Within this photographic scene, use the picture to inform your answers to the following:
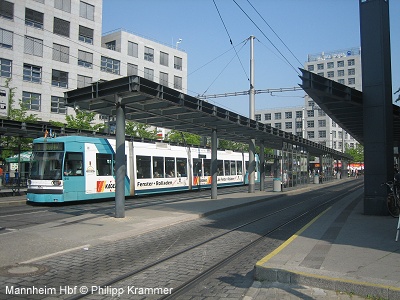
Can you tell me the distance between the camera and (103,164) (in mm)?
19078

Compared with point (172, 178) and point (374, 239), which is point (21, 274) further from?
point (172, 178)

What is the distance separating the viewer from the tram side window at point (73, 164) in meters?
17.4

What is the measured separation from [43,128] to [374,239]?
17.4m

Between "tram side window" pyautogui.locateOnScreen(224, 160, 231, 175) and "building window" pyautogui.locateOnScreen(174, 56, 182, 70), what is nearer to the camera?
"tram side window" pyautogui.locateOnScreen(224, 160, 231, 175)

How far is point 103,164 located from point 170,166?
5879 millimetres

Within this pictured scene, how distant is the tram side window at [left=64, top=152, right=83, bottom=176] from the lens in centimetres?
1738

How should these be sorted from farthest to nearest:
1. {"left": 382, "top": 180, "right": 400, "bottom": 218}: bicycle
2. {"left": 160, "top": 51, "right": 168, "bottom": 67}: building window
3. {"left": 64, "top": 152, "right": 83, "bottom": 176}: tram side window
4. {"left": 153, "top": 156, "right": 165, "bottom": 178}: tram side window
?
1. {"left": 160, "top": 51, "right": 168, "bottom": 67}: building window
2. {"left": 153, "top": 156, "right": 165, "bottom": 178}: tram side window
3. {"left": 64, "top": 152, "right": 83, "bottom": 176}: tram side window
4. {"left": 382, "top": 180, "right": 400, "bottom": 218}: bicycle

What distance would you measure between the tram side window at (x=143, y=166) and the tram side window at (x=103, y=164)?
2047 mm

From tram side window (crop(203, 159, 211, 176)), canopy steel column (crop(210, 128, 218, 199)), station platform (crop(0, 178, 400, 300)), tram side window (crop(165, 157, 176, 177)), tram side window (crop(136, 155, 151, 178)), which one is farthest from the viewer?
tram side window (crop(203, 159, 211, 176))

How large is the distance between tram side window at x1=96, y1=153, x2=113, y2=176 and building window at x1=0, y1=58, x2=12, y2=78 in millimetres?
26497

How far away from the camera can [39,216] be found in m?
13.9

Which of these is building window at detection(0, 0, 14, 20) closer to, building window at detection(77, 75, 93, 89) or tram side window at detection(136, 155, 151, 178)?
building window at detection(77, 75, 93, 89)

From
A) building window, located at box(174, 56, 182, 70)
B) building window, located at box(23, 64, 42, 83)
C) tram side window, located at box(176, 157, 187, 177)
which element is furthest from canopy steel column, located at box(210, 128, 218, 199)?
building window, located at box(174, 56, 182, 70)

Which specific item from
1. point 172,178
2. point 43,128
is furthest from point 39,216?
point 172,178
